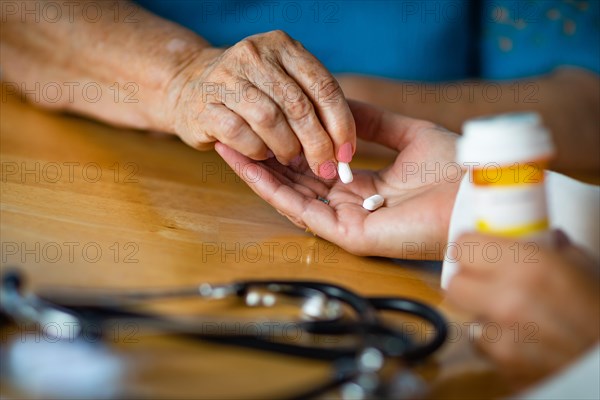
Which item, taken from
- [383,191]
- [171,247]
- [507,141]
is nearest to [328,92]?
[383,191]

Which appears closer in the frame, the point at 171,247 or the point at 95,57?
the point at 171,247

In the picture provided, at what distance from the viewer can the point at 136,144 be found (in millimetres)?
1001

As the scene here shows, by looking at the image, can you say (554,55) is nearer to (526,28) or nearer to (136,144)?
(526,28)

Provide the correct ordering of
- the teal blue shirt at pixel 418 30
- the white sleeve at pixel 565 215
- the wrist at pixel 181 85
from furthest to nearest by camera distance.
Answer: the teal blue shirt at pixel 418 30 → the wrist at pixel 181 85 → the white sleeve at pixel 565 215

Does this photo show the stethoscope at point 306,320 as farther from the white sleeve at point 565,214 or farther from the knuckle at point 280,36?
the knuckle at point 280,36

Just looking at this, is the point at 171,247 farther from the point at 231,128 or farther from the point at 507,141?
the point at 507,141

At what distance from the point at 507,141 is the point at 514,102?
691mm

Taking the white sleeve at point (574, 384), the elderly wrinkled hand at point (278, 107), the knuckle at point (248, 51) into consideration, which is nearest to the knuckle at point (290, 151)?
the elderly wrinkled hand at point (278, 107)

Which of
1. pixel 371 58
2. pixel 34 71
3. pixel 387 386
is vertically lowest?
pixel 387 386

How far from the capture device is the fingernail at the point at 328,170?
2.48 ft

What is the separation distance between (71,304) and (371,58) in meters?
0.81

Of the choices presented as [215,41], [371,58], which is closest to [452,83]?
[371,58]

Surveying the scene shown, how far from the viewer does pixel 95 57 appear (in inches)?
41.8

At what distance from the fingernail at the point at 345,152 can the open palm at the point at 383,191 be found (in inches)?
1.4
